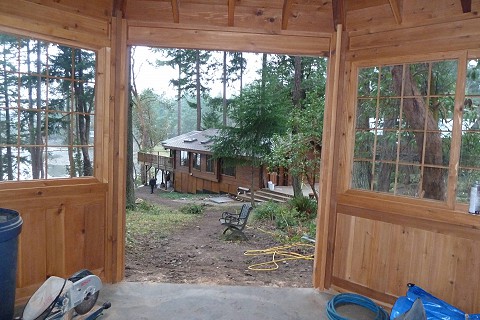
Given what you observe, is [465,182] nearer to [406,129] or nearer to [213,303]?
[406,129]

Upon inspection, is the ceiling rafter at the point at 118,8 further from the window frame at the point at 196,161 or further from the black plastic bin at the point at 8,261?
the window frame at the point at 196,161

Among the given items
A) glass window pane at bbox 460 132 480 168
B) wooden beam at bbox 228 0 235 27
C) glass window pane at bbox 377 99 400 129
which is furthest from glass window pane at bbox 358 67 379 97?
wooden beam at bbox 228 0 235 27

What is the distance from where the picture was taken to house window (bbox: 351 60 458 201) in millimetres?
2688

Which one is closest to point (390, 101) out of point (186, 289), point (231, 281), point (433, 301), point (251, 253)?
point (433, 301)

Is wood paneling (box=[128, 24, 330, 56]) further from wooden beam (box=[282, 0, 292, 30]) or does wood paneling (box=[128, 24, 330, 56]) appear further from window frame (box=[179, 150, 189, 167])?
window frame (box=[179, 150, 189, 167])

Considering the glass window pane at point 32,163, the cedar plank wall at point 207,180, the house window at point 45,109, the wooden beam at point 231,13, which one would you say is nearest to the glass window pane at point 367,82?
the wooden beam at point 231,13

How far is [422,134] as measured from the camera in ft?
9.09

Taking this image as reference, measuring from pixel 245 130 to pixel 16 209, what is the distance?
811cm

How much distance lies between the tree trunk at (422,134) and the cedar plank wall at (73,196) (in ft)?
8.47

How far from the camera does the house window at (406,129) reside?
8.82 feet

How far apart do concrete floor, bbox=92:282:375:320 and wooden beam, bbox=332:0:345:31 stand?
8.46ft

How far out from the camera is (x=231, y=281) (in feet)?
13.8

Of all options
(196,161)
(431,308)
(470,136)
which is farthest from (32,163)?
(196,161)

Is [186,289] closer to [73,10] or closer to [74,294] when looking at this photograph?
[74,294]
